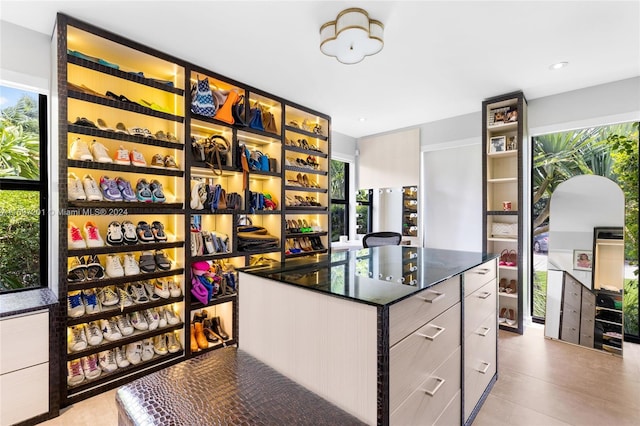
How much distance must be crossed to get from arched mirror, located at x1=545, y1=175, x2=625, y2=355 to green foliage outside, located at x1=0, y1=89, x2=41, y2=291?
184 inches

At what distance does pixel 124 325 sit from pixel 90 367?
320mm

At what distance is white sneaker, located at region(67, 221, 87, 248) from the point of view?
2.12m

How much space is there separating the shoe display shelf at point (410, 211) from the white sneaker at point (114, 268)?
374 cm

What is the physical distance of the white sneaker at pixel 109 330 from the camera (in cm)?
225

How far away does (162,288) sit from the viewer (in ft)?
8.45

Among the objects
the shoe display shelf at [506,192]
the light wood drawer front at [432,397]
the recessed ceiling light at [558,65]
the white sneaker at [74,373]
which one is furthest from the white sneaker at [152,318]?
the recessed ceiling light at [558,65]

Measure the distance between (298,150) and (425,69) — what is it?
164 centimetres

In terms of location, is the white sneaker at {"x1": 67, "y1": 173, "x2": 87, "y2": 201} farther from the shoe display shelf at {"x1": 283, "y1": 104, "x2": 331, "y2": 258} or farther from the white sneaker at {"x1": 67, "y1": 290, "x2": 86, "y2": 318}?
the shoe display shelf at {"x1": 283, "y1": 104, "x2": 331, "y2": 258}

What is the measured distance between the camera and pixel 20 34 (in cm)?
213

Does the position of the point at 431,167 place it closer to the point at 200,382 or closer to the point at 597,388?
the point at 597,388

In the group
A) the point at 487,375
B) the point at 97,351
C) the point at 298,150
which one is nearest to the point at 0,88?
the point at 97,351

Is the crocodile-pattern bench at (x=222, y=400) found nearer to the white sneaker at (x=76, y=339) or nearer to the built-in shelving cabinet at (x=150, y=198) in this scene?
the built-in shelving cabinet at (x=150, y=198)

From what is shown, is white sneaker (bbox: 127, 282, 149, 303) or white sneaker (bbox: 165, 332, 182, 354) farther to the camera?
white sneaker (bbox: 165, 332, 182, 354)

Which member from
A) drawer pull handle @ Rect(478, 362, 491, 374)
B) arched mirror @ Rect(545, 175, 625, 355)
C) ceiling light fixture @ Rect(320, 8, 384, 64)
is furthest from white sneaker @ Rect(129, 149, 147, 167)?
arched mirror @ Rect(545, 175, 625, 355)
